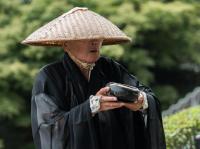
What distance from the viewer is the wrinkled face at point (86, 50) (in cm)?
371

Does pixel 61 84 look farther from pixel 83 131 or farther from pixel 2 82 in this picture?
pixel 2 82

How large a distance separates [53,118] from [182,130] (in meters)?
2.20

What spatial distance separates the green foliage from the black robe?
61.8 inches

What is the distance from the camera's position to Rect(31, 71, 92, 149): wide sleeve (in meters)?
3.56

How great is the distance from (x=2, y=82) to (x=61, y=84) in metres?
8.27

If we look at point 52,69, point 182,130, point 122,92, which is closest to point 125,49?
point 182,130

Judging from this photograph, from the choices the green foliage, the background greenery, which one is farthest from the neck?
the background greenery

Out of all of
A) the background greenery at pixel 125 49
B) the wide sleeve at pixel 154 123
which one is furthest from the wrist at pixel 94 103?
the background greenery at pixel 125 49

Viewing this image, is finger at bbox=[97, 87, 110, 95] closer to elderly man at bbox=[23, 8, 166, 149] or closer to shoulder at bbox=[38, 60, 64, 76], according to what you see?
elderly man at bbox=[23, 8, 166, 149]

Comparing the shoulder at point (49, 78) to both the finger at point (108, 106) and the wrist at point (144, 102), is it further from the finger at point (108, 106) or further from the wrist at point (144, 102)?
the wrist at point (144, 102)

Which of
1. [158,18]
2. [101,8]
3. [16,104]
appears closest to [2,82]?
[16,104]

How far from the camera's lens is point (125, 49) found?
1265cm

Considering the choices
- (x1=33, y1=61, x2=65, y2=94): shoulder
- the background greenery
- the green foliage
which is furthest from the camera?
the background greenery

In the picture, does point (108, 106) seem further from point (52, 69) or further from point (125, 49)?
point (125, 49)
